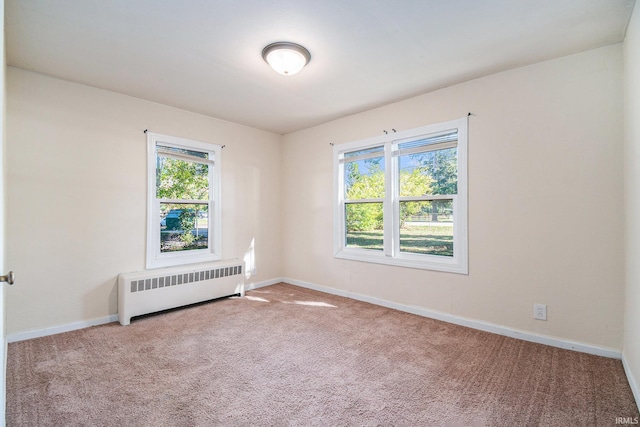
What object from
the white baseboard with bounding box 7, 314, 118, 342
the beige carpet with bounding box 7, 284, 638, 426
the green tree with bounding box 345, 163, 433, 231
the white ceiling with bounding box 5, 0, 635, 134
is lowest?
the beige carpet with bounding box 7, 284, 638, 426

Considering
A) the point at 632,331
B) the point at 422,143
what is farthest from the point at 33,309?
the point at 632,331

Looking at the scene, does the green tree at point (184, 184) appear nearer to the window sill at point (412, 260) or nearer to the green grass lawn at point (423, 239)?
the window sill at point (412, 260)

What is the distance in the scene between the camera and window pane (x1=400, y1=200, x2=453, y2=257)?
3.47 metres

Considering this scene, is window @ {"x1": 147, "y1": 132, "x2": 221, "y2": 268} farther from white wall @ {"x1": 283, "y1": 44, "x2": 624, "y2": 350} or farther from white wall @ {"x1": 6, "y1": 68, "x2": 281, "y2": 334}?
white wall @ {"x1": 283, "y1": 44, "x2": 624, "y2": 350}

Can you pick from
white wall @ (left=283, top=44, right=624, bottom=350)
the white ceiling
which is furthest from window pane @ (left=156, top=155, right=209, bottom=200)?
white wall @ (left=283, top=44, right=624, bottom=350)

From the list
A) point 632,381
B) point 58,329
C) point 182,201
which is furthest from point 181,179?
point 632,381

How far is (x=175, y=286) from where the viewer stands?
3734 millimetres

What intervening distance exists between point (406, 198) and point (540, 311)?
67.6 inches

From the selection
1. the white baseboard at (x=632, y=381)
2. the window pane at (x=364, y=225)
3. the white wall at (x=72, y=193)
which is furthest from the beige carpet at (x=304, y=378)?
the window pane at (x=364, y=225)

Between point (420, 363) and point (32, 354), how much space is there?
322 cm

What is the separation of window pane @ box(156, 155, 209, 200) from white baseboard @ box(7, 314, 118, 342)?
1.48m

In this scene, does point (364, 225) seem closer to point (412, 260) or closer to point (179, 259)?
point (412, 260)

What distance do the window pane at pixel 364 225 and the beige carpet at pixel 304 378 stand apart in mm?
1162

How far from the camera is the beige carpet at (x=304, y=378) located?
1.88m
